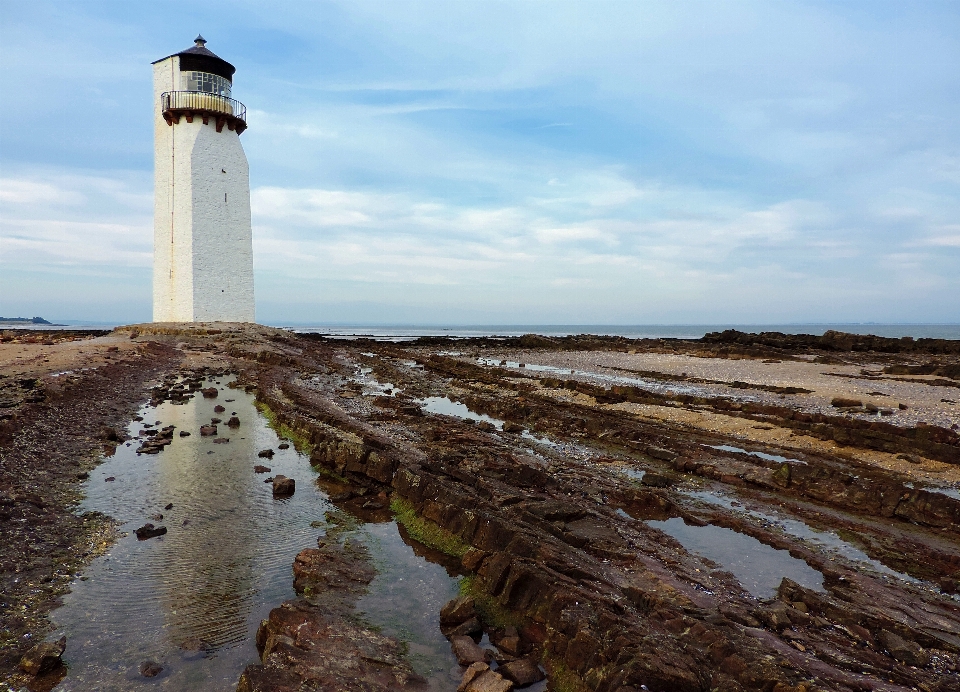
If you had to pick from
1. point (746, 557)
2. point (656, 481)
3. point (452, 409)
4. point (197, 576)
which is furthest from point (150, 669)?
point (452, 409)

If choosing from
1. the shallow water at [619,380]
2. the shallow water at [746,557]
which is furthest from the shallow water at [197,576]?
the shallow water at [619,380]

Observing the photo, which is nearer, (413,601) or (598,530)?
(413,601)

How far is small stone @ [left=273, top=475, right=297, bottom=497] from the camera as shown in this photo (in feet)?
35.7

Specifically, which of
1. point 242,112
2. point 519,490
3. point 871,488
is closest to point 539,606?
point 519,490

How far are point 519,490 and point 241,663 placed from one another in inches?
235

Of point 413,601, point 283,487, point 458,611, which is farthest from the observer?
point 283,487

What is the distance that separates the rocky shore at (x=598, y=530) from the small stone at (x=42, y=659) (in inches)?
8.7

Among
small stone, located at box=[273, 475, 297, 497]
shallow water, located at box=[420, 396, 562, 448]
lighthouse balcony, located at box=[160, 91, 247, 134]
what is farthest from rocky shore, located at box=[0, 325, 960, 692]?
lighthouse balcony, located at box=[160, 91, 247, 134]

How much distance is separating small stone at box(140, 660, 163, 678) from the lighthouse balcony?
47.4 m

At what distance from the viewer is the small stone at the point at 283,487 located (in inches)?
429

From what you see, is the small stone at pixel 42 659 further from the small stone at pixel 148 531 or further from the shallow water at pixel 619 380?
the shallow water at pixel 619 380

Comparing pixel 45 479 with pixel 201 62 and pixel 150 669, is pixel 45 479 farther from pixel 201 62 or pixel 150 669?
pixel 201 62

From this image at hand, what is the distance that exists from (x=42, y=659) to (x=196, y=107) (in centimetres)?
4739

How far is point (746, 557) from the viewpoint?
8.67m
